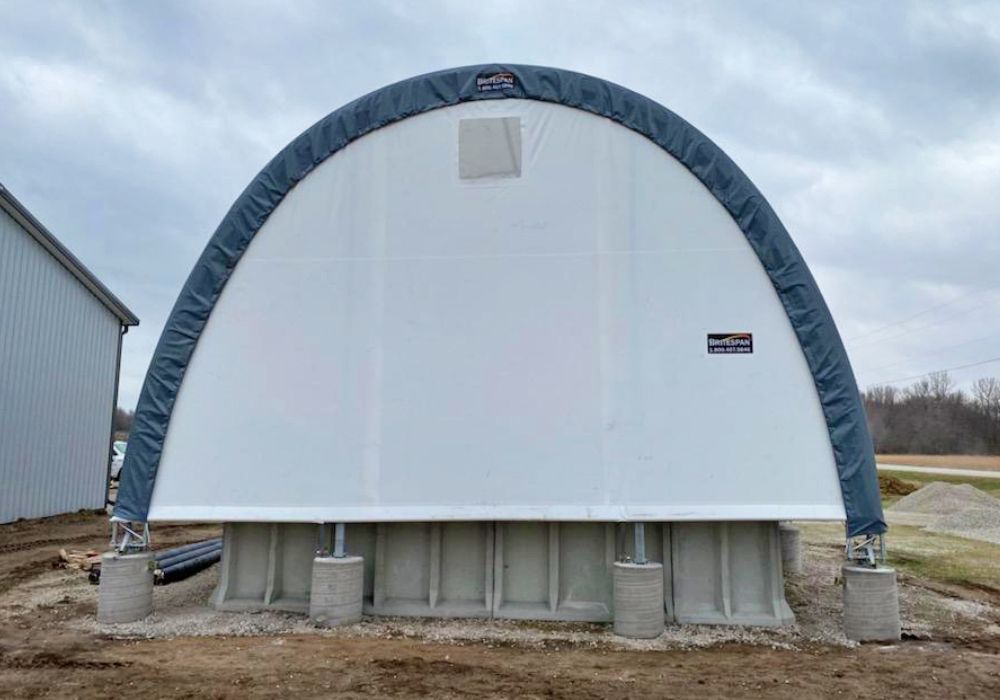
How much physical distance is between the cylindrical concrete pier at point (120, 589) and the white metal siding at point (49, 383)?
12226mm

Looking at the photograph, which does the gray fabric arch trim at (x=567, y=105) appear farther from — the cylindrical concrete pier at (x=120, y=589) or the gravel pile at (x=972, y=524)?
the gravel pile at (x=972, y=524)

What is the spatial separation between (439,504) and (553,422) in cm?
174

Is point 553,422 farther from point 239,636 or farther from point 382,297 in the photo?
point 239,636

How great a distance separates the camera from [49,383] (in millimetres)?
19859

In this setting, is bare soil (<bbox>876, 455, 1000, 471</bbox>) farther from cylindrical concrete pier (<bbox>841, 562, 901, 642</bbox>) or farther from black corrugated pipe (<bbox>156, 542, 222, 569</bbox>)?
black corrugated pipe (<bbox>156, 542, 222, 569</bbox>)

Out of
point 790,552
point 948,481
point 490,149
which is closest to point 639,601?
point 790,552

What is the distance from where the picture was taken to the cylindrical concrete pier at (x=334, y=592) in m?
8.41

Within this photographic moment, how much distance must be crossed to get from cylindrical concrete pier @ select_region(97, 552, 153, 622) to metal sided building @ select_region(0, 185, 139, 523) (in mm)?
12233

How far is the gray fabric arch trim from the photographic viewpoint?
855 cm

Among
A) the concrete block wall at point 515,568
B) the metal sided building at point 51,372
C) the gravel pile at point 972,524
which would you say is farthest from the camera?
the gravel pile at point 972,524

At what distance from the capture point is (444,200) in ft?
30.3

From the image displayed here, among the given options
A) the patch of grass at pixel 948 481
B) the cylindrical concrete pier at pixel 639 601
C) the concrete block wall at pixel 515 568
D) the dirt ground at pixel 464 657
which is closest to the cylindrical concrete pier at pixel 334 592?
the dirt ground at pixel 464 657

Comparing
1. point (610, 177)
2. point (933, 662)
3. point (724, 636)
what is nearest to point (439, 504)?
point (724, 636)

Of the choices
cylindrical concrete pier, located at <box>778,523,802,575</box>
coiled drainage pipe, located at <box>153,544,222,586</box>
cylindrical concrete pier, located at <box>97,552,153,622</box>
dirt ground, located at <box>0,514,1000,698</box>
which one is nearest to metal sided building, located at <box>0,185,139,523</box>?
coiled drainage pipe, located at <box>153,544,222,586</box>
